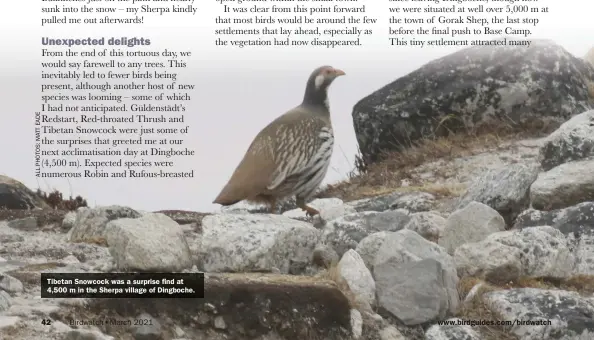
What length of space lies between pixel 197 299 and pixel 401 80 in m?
10.6

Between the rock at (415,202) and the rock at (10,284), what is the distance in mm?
6279

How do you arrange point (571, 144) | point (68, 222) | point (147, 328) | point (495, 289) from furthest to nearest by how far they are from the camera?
point (68, 222) → point (571, 144) → point (495, 289) → point (147, 328)

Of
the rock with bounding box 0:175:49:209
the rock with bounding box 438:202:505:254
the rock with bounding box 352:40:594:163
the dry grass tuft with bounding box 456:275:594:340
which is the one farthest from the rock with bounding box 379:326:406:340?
A: the rock with bounding box 352:40:594:163

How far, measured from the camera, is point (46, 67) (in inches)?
412

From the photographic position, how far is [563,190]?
10.7m

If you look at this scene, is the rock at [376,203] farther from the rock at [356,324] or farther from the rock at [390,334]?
the rock at [356,324]

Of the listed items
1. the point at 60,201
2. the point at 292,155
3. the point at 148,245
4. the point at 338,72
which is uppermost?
the point at 338,72

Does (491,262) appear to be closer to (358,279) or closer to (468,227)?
(468,227)

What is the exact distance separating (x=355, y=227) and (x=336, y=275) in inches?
56.5

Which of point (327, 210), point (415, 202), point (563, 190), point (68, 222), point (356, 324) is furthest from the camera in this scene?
point (415, 202)

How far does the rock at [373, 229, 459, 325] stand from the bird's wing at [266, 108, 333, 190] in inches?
116

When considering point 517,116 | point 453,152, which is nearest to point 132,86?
point 453,152

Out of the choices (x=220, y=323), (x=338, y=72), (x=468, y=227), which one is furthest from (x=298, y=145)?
(x=220, y=323)

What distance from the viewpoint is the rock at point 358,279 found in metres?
7.88
